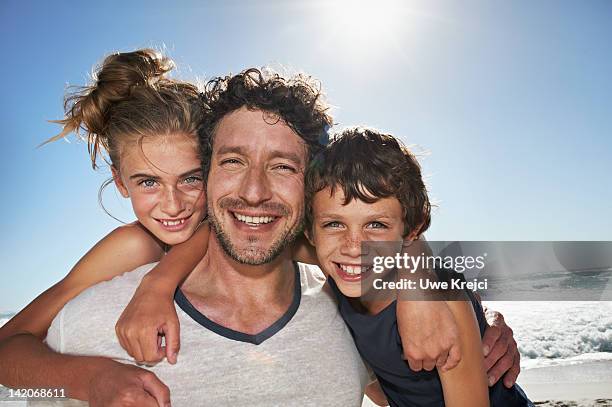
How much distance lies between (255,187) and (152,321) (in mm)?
649

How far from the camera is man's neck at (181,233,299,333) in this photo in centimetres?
211

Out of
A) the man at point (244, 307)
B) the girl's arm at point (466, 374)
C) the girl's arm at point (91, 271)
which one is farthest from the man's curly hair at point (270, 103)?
the girl's arm at point (466, 374)

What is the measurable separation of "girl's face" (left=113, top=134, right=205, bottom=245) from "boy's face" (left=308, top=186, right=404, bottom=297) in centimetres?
71

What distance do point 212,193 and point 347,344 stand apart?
85 cm

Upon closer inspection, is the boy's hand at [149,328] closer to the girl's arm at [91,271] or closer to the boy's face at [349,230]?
the girl's arm at [91,271]

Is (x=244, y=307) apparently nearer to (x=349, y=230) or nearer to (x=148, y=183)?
(x=349, y=230)

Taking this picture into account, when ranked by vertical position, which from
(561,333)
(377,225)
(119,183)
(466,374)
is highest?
(561,333)

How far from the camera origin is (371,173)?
221 cm

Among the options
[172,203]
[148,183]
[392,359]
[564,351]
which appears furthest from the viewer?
[564,351]

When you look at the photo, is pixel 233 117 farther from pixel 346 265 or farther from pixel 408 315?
pixel 408 315

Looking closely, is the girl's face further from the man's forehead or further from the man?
the man's forehead

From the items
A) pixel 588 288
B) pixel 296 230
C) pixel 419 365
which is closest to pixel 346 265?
pixel 296 230

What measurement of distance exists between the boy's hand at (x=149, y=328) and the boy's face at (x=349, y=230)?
657 millimetres

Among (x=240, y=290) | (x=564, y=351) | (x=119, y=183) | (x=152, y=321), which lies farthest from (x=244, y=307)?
(x=564, y=351)
